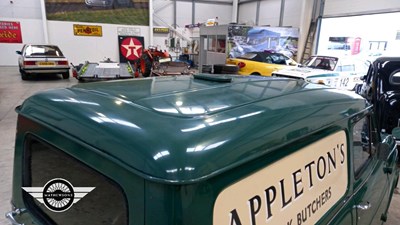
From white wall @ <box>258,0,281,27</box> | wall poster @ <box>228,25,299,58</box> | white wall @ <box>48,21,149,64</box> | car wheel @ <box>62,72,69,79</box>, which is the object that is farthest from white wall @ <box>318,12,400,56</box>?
car wheel @ <box>62,72,69,79</box>

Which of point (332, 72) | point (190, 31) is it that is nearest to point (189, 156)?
point (332, 72)

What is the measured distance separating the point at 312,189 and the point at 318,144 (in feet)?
0.58

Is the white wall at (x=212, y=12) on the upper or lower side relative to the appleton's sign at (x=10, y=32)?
upper

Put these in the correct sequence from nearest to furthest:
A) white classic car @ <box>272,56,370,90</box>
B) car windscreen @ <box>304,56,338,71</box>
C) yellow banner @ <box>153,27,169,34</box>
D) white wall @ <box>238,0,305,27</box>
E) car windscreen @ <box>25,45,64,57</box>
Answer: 1. white classic car @ <box>272,56,370,90</box>
2. car windscreen @ <box>304,56,338,71</box>
3. car windscreen @ <box>25,45,64,57</box>
4. white wall @ <box>238,0,305,27</box>
5. yellow banner @ <box>153,27,169,34</box>

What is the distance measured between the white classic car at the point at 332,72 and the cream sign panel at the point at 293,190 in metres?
5.92

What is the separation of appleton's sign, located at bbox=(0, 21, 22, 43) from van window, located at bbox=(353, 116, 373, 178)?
17578mm

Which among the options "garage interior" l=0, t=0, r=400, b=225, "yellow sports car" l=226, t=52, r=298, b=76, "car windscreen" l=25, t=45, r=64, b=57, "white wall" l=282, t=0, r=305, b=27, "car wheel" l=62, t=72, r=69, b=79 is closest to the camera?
"yellow sports car" l=226, t=52, r=298, b=76

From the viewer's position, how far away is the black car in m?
4.02

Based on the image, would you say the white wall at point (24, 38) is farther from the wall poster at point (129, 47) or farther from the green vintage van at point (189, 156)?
the green vintage van at point (189, 156)

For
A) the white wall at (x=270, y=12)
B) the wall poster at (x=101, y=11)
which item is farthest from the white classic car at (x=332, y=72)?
the white wall at (x=270, y=12)

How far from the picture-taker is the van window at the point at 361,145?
1510 millimetres

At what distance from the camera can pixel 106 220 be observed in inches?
34.9

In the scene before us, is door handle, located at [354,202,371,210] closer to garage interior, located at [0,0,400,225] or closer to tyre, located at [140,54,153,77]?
garage interior, located at [0,0,400,225]

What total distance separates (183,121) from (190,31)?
20.0m
